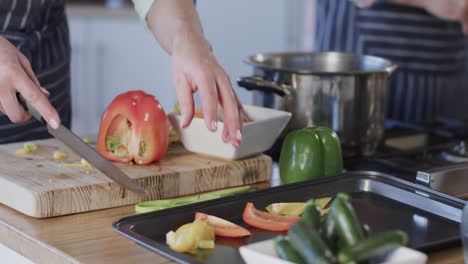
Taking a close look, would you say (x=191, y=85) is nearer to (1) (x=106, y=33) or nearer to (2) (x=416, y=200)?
(2) (x=416, y=200)

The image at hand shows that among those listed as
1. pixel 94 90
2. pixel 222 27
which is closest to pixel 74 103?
pixel 94 90

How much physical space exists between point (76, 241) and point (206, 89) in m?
0.35

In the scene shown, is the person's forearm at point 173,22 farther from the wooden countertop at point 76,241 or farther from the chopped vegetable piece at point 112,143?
the wooden countertop at point 76,241

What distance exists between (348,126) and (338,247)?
722 millimetres

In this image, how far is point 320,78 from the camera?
1.59 m

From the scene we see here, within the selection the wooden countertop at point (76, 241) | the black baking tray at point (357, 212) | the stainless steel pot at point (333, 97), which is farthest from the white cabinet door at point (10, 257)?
the stainless steel pot at point (333, 97)

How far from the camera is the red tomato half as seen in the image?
57.9 inches

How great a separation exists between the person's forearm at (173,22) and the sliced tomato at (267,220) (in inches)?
14.4

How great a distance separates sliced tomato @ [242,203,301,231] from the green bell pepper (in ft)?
0.78

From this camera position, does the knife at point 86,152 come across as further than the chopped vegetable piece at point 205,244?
Yes

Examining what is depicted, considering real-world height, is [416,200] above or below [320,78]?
below

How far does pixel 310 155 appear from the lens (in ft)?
4.72

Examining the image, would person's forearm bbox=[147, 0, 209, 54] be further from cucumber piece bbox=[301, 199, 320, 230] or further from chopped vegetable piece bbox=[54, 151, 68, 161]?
cucumber piece bbox=[301, 199, 320, 230]

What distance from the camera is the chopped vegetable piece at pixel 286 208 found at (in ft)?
4.08
